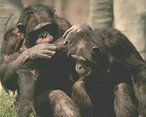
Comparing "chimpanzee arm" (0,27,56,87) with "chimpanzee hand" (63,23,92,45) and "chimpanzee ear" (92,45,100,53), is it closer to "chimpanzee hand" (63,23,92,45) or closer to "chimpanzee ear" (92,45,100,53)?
"chimpanzee hand" (63,23,92,45)

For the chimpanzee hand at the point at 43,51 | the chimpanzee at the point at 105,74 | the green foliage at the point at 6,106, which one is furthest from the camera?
the green foliage at the point at 6,106

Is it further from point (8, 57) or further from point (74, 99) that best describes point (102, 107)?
point (8, 57)

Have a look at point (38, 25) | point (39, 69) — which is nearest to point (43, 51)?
point (39, 69)

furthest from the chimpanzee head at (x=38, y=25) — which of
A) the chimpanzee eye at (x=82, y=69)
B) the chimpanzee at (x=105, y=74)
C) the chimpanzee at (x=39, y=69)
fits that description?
the chimpanzee eye at (x=82, y=69)

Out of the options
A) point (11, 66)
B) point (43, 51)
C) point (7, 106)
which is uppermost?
point (43, 51)

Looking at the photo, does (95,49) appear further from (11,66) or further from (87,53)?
(11,66)

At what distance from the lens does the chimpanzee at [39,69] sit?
8279 millimetres

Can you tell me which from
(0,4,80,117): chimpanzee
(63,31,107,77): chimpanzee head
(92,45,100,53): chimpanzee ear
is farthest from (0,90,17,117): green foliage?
(92,45,100,53): chimpanzee ear

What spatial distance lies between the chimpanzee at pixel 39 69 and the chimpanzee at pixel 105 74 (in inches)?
7.8

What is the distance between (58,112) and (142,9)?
462cm

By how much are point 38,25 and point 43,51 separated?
0.53 m

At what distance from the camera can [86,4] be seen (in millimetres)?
18188

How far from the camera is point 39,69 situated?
8.45 metres

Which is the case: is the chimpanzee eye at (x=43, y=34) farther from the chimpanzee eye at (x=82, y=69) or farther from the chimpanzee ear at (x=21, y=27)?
the chimpanzee eye at (x=82, y=69)
